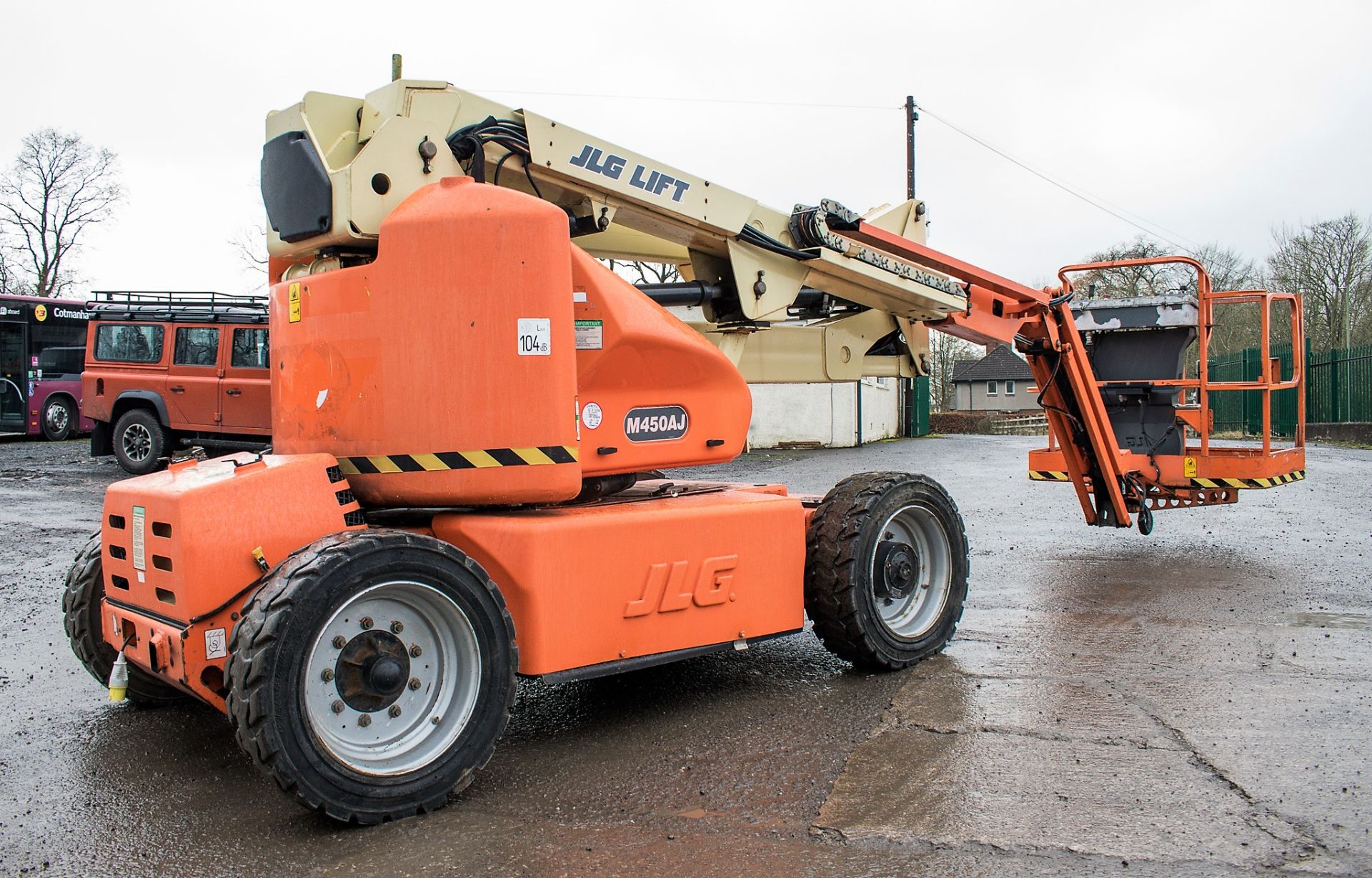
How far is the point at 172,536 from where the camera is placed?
4.12m

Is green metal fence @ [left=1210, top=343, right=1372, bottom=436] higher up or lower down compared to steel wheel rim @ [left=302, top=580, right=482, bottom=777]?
higher up

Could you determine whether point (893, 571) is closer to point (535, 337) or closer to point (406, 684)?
point (535, 337)

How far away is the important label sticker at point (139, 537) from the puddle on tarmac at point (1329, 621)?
646 centimetres

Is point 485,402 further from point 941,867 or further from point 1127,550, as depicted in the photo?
point 1127,550

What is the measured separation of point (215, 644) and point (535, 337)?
1689 mm

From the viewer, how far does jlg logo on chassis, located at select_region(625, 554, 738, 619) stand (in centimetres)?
493

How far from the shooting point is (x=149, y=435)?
18.0 metres

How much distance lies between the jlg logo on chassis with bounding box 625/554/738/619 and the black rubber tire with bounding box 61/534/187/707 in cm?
234

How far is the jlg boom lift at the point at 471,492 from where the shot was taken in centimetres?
405

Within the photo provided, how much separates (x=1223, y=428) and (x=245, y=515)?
33857 mm

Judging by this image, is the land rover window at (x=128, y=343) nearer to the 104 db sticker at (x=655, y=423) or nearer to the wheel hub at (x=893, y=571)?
the 104 db sticker at (x=655, y=423)

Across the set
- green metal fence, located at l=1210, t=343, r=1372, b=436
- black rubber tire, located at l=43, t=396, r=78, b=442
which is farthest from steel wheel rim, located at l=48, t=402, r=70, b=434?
green metal fence, located at l=1210, t=343, r=1372, b=436

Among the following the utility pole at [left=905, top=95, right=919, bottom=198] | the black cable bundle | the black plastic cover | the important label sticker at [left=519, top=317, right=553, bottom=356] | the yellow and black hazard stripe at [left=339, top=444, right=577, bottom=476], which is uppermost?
the utility pole at [left=905, top=95, right=919, bottom=198]

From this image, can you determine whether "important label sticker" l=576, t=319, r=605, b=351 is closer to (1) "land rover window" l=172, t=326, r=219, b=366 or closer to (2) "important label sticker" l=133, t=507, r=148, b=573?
(2) "important label sticker" l=133, t=507, r=148, b=573
